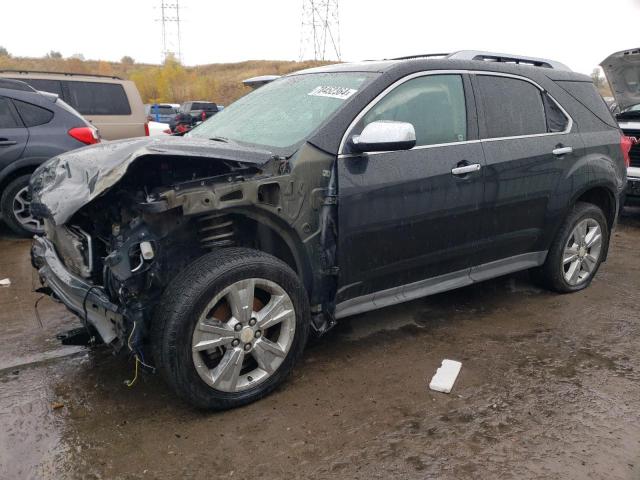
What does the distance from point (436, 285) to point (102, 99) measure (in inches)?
310

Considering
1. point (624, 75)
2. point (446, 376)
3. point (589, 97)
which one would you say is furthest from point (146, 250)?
point (624, 75)

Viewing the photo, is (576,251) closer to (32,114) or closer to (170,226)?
(170,226)

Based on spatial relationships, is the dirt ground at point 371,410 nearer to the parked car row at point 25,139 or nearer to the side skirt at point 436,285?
the side skirt at point 436,285

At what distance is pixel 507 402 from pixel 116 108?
8.67 m

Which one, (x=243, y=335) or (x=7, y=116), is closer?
(x=243, y=335)

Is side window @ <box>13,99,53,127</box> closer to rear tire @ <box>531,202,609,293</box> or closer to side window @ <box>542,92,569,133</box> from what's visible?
side window @ <box>542,92,569,133</box>

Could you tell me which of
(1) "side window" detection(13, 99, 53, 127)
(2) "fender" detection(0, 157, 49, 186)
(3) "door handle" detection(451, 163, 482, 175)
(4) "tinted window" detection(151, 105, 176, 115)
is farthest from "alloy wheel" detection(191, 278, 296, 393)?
(4) "tinted window" detection(151, 105, 176, 115)

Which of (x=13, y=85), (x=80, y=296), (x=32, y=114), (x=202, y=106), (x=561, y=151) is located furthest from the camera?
(x=202, y=106)

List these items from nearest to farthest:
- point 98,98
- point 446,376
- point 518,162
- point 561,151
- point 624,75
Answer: point 446,376 → point 518,162 → point 561,151 → point 624,75 → point 98,98

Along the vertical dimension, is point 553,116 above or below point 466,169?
above

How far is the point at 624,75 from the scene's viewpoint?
7.91 meters

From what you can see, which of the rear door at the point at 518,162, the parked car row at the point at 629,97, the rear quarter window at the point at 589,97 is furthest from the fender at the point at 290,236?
the parked car row at the point at 629,97

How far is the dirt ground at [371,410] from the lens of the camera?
8.23 feet

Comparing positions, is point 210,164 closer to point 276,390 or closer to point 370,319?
point 276,390
